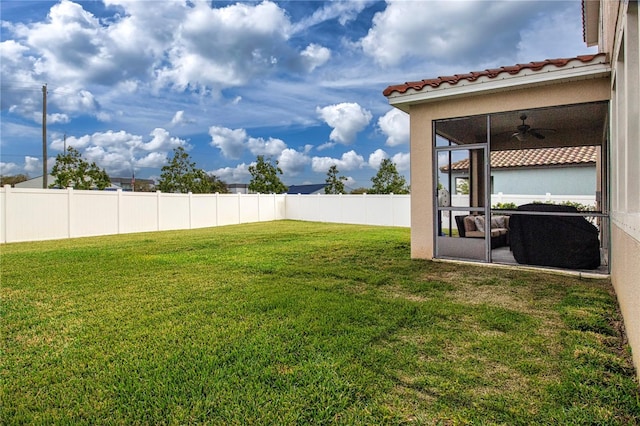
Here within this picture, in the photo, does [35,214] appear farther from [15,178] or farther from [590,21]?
[15,178]

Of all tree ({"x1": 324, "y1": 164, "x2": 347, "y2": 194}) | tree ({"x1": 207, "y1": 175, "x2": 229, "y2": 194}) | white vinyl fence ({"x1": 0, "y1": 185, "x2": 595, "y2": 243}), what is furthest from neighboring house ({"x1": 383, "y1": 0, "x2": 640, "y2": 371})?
tree ({"x1": 207, "y1": 175, "x2": 229, "y2": 194})

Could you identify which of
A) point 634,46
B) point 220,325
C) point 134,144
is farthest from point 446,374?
point 134,144

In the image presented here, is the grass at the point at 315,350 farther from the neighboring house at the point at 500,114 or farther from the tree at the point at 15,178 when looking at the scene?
the tree at the point at 15,178

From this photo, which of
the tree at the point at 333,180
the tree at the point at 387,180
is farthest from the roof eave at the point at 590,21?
the tree at the point at 333,180

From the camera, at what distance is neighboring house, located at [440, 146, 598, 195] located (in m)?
13.9

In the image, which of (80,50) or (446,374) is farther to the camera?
(80,50)

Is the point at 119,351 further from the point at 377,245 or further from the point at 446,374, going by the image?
the point at 377,245

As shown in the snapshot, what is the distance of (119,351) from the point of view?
3.29 m

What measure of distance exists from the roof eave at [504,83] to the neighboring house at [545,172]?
6543mm

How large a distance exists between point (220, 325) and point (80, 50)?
1186cm

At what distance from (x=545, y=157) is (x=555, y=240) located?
34.1 ft

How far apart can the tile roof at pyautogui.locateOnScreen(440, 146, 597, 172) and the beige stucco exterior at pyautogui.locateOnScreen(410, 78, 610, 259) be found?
708 centimetres

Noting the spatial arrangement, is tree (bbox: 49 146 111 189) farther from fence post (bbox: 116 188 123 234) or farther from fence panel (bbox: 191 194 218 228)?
fence panel (bbox: 191 194 218 228)

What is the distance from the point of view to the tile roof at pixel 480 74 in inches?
225
